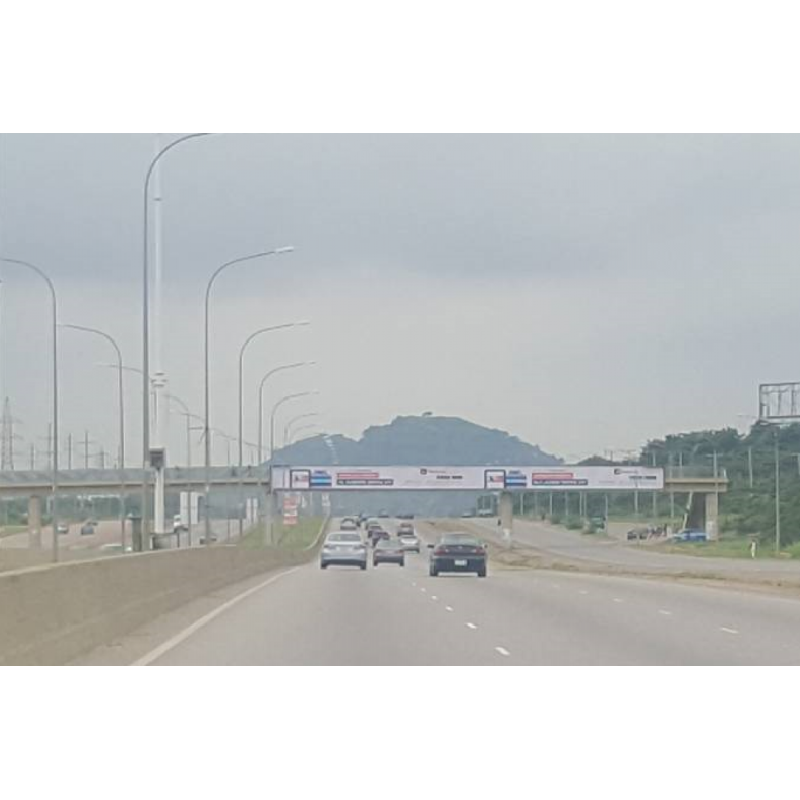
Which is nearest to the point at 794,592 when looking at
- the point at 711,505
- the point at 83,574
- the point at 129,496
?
the point at 83,574

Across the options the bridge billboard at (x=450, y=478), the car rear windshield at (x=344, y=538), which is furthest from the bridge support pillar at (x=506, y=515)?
the car rear windshield at (x=344, y=538)

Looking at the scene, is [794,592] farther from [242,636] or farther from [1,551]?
[1,551]

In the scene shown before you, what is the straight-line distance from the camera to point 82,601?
23.4m

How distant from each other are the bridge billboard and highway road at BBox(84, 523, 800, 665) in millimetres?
87329

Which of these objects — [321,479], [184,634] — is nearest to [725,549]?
[321,479]

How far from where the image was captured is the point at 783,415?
84625mm

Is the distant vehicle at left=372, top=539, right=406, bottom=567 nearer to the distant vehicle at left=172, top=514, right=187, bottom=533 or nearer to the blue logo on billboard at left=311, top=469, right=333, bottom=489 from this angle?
the distant vehicle at left=172, top=514, right=187, bottom=533

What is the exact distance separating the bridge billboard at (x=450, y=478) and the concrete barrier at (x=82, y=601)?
304 feet

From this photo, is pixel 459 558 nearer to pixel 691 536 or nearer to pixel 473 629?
pixel 473 629

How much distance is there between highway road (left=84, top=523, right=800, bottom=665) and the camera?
74.2 ft

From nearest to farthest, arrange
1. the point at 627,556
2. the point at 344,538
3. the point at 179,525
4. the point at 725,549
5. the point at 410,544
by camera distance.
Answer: the point at 344,538, the point at 179,525, the point at 627,556, the point at 725,549, the point at 410,544

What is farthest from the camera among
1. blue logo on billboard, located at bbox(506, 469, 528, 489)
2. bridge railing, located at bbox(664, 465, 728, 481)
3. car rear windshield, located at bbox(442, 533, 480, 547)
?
blue logo on billboard, located at bbox(506, 469, 528, 489)

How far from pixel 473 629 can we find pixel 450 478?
104935mm

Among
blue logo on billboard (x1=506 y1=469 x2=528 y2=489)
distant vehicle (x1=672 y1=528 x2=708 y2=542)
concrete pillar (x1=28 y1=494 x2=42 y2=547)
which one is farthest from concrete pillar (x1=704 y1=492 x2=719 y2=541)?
concrete pillar (x1=28 y1=494 x2=42 y2=547)
